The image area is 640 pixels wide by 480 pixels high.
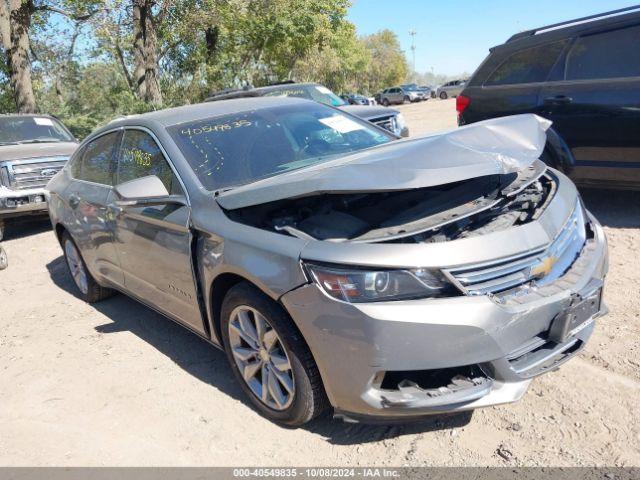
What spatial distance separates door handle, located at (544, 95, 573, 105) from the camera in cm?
574

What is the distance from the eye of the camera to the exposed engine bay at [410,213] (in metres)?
2.65

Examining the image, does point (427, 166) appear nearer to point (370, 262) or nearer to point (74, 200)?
point (370, 262)

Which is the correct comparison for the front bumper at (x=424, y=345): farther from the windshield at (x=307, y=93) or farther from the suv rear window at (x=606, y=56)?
the windshield at (x=307, y=93)

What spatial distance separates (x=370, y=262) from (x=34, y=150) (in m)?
8.22

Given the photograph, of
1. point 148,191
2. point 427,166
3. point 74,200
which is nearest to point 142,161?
point 148,191

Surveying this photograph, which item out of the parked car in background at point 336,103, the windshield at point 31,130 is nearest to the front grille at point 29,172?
the windshield at point 31,130

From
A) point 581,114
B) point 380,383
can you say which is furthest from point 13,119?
point 380,383

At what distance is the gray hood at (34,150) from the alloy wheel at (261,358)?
23.2ft

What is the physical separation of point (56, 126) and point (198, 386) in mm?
8402

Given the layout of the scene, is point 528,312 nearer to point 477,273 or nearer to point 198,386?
point 477,273

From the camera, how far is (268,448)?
9.43 ft

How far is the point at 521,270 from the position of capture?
2.56 m

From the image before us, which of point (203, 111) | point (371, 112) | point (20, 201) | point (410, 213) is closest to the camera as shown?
point (410, 213)

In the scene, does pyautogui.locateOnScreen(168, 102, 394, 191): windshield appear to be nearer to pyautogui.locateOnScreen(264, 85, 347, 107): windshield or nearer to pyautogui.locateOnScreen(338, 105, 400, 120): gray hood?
pyautogui.locateOnScreen(338, 105, 400, 120): gray hood
